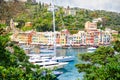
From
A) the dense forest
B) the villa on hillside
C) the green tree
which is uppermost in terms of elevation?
the green tree

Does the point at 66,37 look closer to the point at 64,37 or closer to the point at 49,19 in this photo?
the point at 64,37

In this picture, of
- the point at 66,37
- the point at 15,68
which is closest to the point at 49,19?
the point at 66,37

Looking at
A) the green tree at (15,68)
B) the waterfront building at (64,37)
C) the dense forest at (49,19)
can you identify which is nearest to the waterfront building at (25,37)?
Result: the dense forest at (49,19)

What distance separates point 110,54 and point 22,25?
62.2 metres

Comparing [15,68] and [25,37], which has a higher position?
[15,68]

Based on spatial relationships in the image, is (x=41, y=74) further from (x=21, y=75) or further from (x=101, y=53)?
(x=101, y=53)

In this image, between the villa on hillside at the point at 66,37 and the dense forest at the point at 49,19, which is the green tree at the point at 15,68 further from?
the villa on hillside at the point at 66,37

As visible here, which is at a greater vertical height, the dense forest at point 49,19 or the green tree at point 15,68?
the green tree at point 15,68

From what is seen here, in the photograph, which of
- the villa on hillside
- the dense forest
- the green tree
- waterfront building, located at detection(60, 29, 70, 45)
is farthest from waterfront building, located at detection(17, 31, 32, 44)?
the green tree

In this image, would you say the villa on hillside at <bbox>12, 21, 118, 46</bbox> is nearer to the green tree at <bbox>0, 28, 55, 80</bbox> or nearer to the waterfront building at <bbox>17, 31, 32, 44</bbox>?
the waterfront building at <bbox>17, 31, 32, 44</bbox>

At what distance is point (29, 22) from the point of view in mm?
68250

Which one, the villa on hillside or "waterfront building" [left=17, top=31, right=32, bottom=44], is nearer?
"waterfront building" [left=17, top=31, right=32, bottom=44]

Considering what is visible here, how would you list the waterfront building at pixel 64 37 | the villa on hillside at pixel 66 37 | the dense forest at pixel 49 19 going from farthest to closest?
Answer: 1. the dense forest at pixel 49 19
2. the waterfront building at pixel 64 37
3. the villa on hillside at pixel 66 37

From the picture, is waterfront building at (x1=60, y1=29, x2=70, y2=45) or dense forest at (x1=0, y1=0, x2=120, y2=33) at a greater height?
dense forest at (x1=0, y1=0, x2=120, y2=33)
